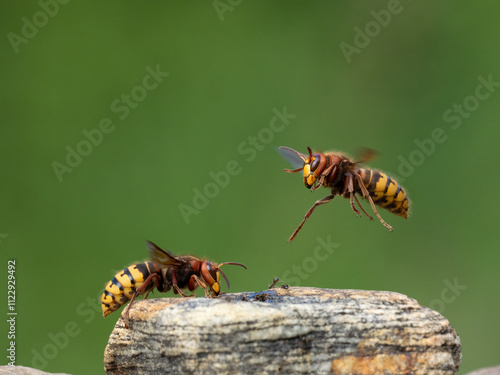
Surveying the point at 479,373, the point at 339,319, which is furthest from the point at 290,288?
the point at 479,373

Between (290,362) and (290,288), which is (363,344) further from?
(290,288)

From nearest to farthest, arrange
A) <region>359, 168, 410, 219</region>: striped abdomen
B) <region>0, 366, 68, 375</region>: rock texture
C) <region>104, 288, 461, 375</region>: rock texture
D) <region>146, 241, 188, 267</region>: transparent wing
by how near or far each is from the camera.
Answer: <region>104, 288, 461, 375</region>: rock texture, <region>146, 241, 188, 267</region>: transparent wing, <region>0, 366, 68, 375</region>: rock texture, <region>359, 168, 410, 219</region>: striped abdomen

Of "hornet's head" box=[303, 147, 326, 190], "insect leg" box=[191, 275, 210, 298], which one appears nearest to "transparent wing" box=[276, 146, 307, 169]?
"hornet's head" box=[303, 147, 326, 190]

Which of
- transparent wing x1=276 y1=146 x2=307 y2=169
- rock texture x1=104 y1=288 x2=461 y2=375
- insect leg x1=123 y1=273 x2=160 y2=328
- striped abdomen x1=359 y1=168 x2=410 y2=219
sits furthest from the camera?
transparent wing x1=276 y1=146 x2=307 y2=169

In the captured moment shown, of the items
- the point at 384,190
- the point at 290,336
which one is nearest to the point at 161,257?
the point at 290,336

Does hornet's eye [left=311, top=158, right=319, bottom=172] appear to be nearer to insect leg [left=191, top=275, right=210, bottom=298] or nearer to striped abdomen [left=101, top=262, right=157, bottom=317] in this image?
insect leg [left=191, top=275, right=210, bottom=298]
